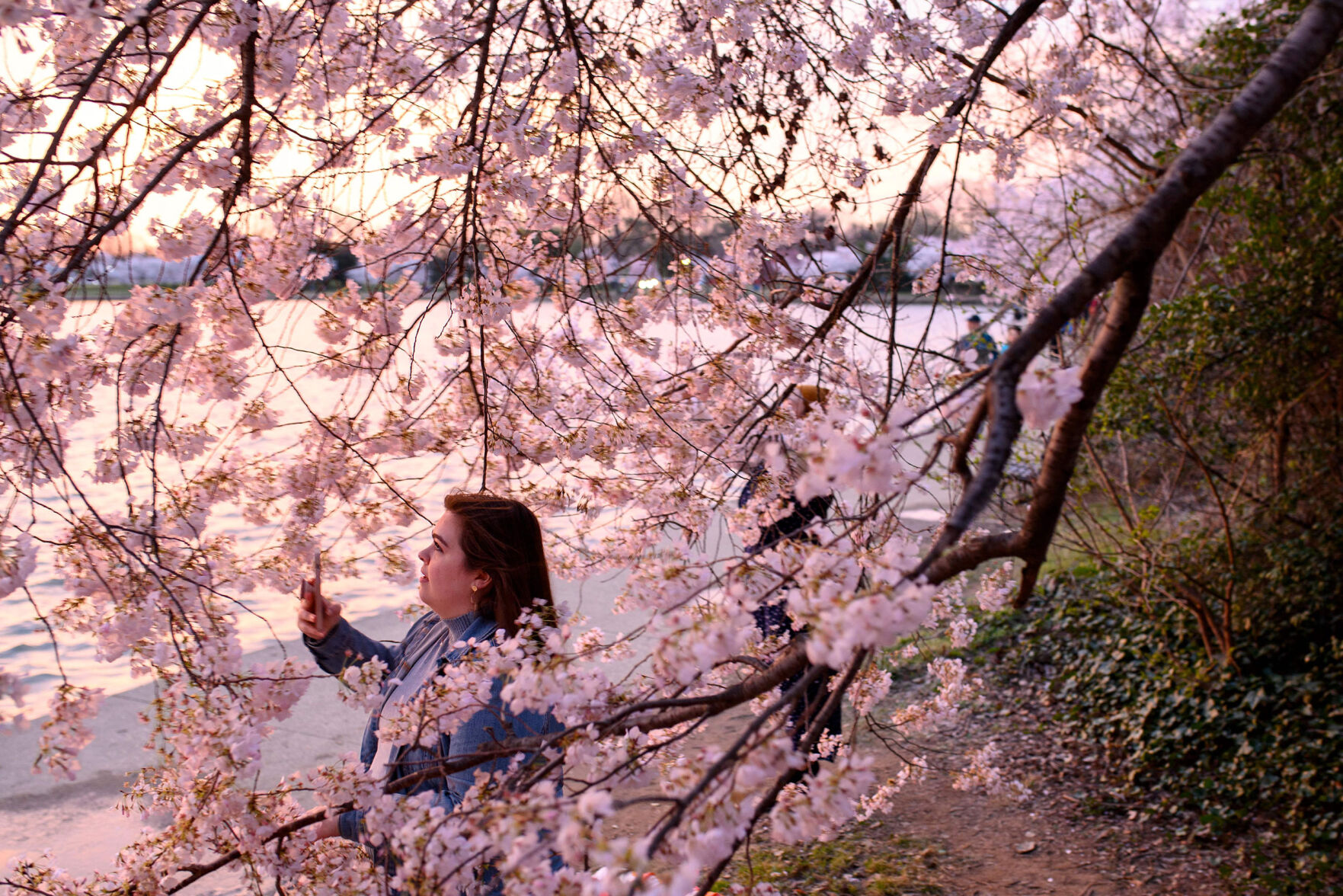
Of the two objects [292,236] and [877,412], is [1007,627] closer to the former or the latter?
[877,412]

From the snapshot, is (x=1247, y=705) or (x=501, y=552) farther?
(x=1247, y=705)

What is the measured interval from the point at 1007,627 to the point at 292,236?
168 inches

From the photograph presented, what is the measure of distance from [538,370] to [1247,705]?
307 centimetres

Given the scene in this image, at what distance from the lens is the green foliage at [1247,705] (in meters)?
3.51

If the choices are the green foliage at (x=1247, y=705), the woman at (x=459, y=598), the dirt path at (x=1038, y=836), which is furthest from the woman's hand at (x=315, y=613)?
the green foliage at (x=1247, y=705)

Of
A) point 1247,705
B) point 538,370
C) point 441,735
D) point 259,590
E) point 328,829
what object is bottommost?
point 1247,705

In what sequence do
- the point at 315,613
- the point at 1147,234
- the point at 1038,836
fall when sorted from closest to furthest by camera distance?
the point at 1147,234 → the point at 315,613 → the point at 1038,836

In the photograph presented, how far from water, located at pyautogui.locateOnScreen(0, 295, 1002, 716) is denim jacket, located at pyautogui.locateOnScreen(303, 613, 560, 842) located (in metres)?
0.45

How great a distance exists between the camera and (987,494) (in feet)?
3.52

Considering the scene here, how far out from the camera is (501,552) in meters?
2.21

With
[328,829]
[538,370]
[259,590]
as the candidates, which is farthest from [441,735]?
[259,590]

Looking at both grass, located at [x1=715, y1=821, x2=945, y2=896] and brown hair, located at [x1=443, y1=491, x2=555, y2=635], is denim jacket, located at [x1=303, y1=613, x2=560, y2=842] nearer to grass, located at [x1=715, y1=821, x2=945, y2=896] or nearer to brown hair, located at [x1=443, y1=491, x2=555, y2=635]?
brown hair, located at [x1=443, y1=491, x2=555, y2=635]

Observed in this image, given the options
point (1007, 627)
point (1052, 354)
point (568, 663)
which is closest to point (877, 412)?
point (568, 663)

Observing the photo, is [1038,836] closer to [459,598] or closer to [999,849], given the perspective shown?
[999,849]
